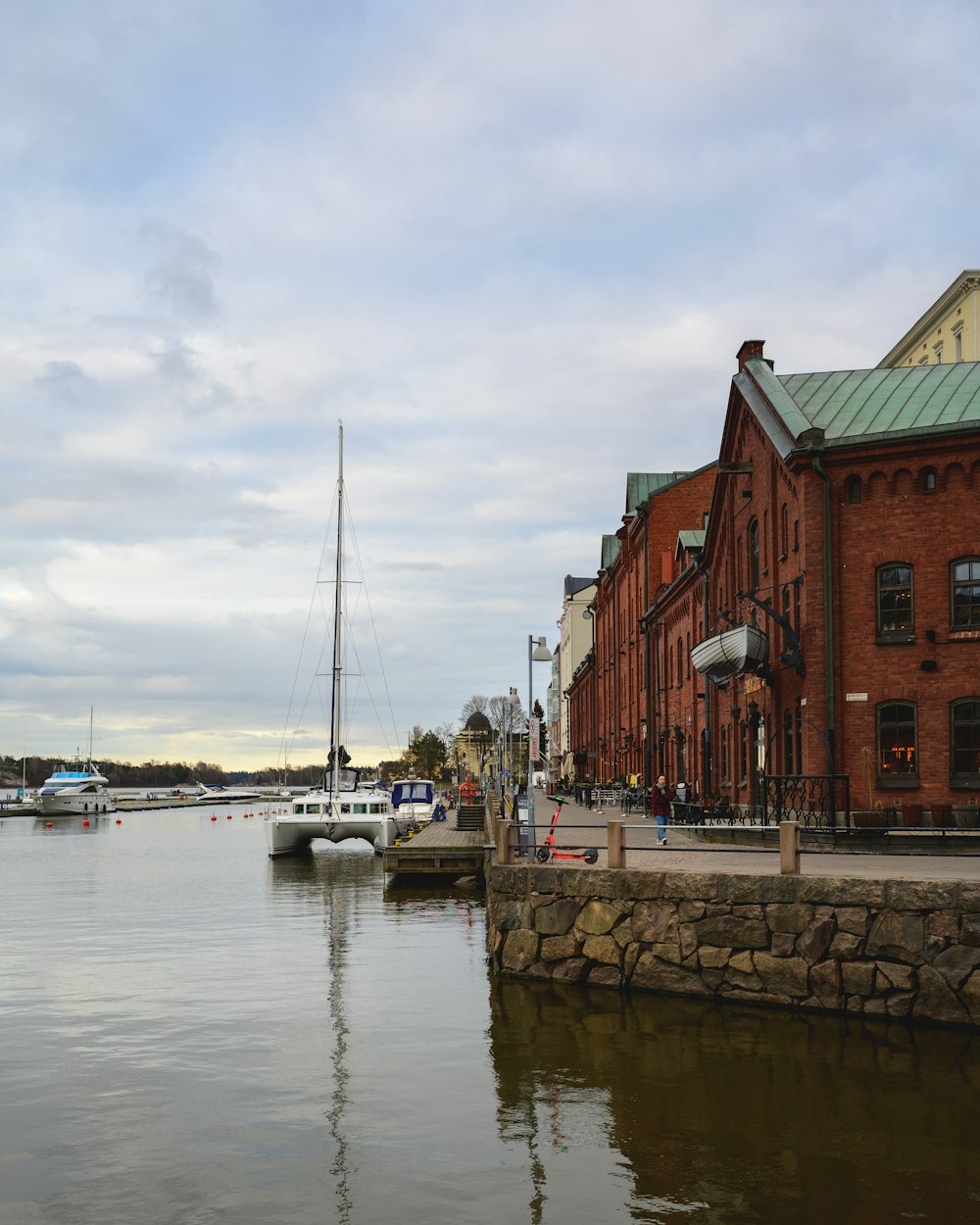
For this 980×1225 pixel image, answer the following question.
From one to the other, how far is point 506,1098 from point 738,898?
541cm

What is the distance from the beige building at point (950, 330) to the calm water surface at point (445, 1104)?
48.7 m

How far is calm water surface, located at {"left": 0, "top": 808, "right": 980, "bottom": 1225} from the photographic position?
35.5ft

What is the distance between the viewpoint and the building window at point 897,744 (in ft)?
97.2

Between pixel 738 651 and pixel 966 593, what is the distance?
263 inches

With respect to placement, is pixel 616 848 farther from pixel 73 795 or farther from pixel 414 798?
pixel 73 795

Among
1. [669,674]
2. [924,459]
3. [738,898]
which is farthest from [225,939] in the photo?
[669,674]

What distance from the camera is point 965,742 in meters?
29.2

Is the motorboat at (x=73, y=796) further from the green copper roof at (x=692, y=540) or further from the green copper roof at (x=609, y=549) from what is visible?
the green copper roof at (x=692, y=540)

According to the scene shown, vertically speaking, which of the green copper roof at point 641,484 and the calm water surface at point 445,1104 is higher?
the green copper roof at point 641,484

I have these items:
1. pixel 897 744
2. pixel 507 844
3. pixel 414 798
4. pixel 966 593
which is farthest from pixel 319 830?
pixel 507 844

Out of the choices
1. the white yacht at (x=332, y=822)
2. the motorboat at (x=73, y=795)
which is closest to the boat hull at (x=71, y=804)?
the motorboat at (x=73, y=795)

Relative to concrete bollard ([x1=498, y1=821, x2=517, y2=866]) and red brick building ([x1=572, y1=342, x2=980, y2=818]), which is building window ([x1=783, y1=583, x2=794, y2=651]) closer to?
red brick building ([x1=572, y1=342, x2=980, y2=818])

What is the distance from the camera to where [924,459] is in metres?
30.0

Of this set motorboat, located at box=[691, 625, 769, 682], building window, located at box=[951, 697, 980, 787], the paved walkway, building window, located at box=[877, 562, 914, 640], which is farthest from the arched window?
the paved walkway
